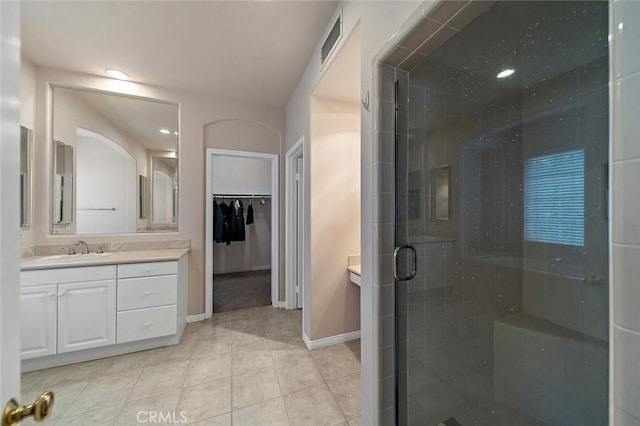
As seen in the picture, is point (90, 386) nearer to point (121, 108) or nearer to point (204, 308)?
point (204, 308)

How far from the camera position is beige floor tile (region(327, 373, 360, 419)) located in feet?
4.91

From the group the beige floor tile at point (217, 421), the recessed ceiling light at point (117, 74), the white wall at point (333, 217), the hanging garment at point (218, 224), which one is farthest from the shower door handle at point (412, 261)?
the hanging garment at point (218, 224)

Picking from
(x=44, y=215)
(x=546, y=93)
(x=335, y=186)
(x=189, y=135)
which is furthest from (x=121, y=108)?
(x=546, y=93)

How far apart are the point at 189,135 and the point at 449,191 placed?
A: 2843 mm

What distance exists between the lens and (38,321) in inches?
71.9

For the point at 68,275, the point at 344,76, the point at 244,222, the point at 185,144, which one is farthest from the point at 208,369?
the point at 244,222

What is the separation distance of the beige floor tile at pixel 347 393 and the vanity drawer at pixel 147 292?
1620 millimetres

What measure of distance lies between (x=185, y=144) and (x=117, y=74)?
86cm

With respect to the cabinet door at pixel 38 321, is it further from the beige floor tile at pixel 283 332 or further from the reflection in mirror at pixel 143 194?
the beige floor tile at pixel 283 332

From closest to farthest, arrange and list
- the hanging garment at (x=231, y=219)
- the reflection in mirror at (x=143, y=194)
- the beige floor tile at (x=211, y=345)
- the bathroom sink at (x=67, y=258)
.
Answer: the bathroom sink at (x=67, y=258)
the beige floor tile at (x=211, y=345)
the reflection in mirror at (x=143, y=194)
the hanging garment at (x=231, y=219)

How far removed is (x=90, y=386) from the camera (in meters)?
1.69

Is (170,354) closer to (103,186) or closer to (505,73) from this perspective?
(103,186)

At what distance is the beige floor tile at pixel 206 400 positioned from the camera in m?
1.46

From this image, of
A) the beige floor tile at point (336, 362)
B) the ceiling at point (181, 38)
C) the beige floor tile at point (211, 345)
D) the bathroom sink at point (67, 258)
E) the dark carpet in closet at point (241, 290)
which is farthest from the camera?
the dark carpet in closet at point (241, 290)
